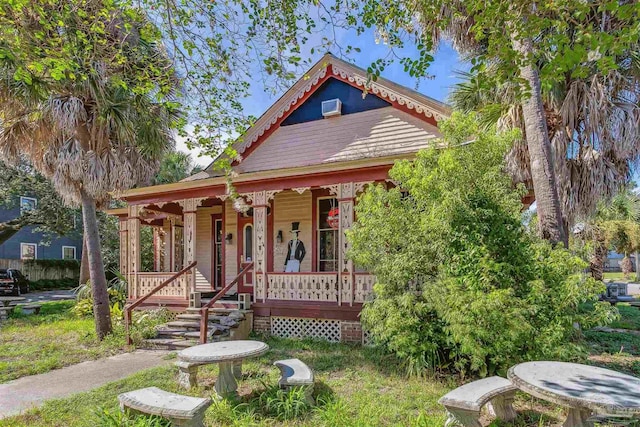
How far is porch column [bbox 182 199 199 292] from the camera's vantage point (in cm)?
1022

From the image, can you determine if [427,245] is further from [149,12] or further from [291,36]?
[149,12]

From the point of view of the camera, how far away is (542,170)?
6.73 metres

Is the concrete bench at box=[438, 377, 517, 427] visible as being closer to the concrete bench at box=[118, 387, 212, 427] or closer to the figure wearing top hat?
the concrete bench at box=[118, 387, 212, 427]

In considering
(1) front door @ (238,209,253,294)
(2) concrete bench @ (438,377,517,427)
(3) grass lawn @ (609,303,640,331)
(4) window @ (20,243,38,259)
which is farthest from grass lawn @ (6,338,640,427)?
(4) window @ (20,243,38,259)

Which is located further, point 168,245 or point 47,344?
point 168,245

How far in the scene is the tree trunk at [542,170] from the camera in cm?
658

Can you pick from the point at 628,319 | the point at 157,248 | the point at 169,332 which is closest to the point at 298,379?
the point at 169,332

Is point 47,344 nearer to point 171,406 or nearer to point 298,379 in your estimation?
point 171,406

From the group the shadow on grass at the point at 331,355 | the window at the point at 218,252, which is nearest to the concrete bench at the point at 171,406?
the shadow on grass at the point at 331,355

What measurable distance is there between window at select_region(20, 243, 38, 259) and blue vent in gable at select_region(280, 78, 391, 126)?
23449 mm

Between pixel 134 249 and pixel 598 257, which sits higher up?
pixel 134 249

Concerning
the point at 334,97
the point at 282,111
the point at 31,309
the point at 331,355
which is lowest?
the point at 31,309

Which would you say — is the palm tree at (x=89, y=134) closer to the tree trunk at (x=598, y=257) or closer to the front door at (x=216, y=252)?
the front door at (x=216, y=252)

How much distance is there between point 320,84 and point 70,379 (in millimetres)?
9109
